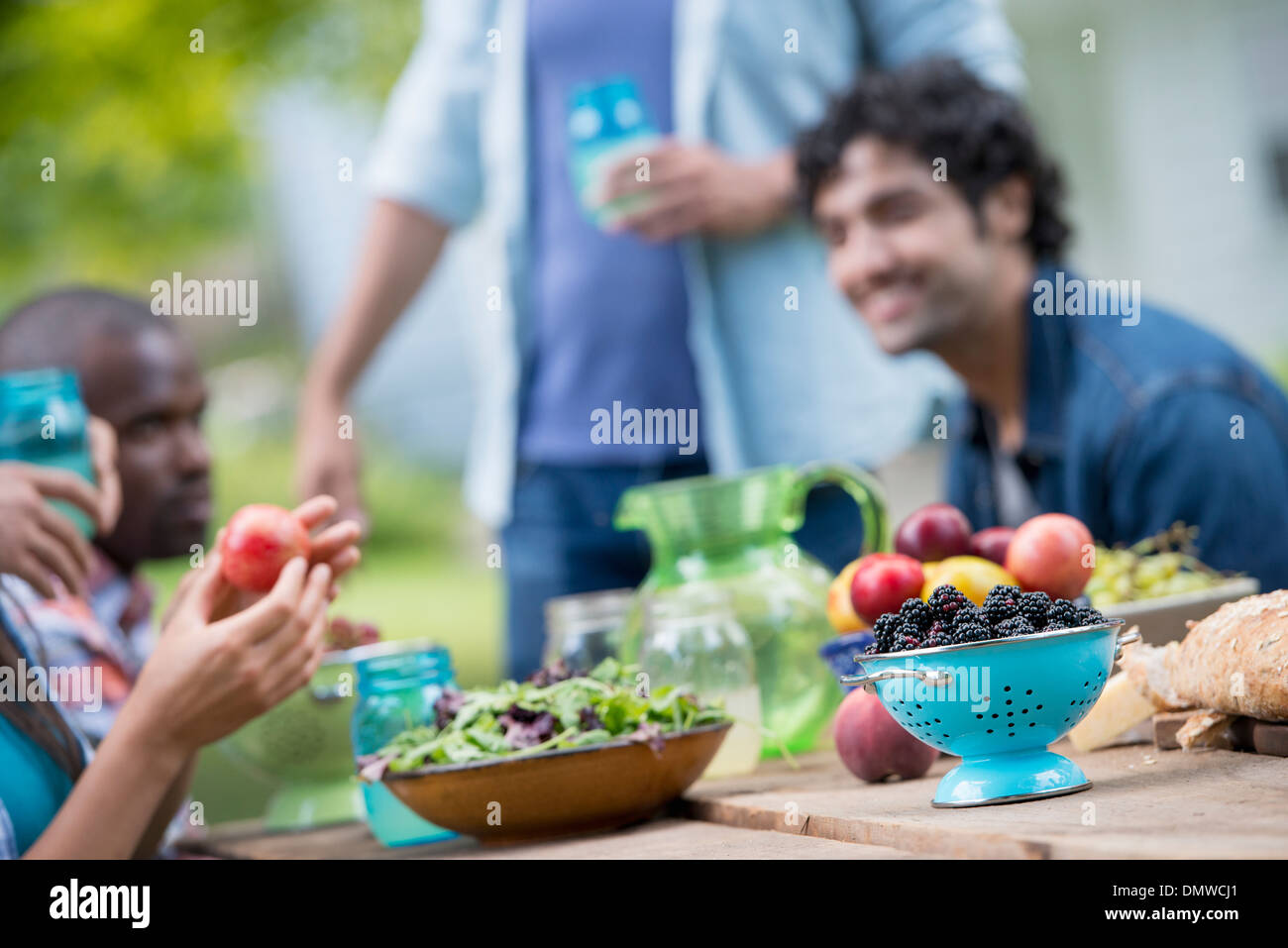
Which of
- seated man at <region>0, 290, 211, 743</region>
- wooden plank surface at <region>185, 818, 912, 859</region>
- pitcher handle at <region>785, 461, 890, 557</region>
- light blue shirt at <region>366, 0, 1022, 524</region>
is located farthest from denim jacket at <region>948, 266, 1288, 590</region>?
seated man at <region>0, 290, 211, 743</region>

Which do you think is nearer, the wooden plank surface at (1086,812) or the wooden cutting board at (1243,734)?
the wooden plank surface at (1086,812)

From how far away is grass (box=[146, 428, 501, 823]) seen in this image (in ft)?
33.6

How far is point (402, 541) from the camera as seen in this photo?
1128cm

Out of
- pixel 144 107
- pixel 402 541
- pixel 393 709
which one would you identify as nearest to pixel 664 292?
pixel 393 709

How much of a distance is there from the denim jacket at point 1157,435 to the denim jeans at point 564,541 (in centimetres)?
72

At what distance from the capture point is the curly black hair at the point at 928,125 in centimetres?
282

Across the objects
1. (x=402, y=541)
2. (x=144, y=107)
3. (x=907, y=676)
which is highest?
(x=144, y=107)

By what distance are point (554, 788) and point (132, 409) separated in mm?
1569

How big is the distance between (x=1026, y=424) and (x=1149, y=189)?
7228 mm

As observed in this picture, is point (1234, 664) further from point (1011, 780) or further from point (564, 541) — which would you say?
point (564, 541)

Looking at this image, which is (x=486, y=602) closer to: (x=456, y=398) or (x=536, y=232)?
(x=456, y=398)

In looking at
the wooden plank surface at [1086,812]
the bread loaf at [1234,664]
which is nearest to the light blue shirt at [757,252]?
the wooden plank surface at [1086,812]

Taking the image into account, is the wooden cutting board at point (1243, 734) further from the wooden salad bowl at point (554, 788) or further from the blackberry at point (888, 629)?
the wooden salad bowl at point (554, 788)

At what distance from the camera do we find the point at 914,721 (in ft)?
4.25
